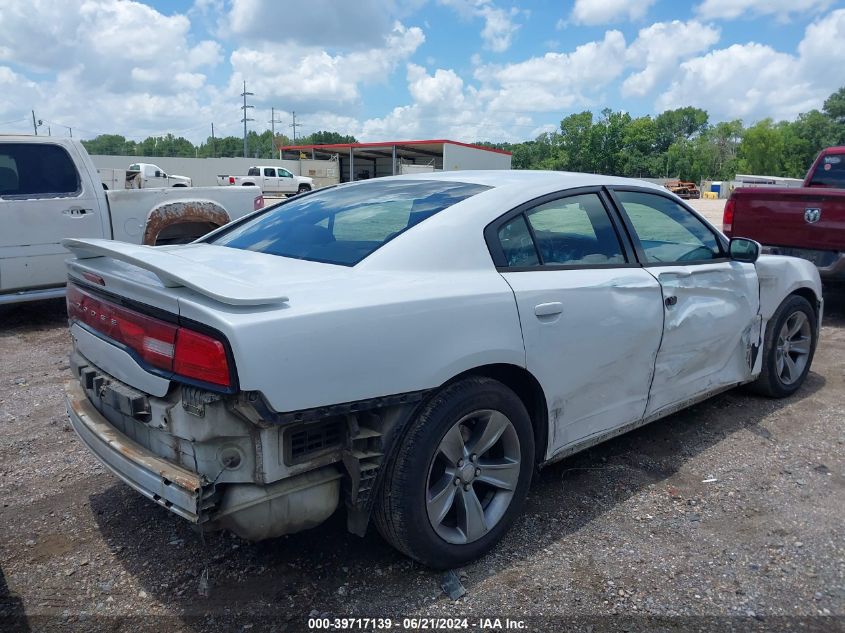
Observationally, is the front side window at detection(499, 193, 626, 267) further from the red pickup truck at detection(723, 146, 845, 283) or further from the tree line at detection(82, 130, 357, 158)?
the tree line at detection(82, 130, 357, 158)

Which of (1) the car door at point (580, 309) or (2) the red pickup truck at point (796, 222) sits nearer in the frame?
(1) the car door at point (580, 309)

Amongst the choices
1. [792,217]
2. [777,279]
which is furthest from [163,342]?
[792,217]

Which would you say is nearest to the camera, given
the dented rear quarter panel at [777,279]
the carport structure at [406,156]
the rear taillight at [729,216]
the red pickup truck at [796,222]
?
the dented rear quarter panel at [777,279]

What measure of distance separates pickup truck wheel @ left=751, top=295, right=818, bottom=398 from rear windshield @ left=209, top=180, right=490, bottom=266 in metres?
2.72

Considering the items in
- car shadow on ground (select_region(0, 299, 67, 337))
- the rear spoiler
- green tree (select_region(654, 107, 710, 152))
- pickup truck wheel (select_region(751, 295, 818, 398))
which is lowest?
car shadow on ground (select_region(0, 299, 67, 337))

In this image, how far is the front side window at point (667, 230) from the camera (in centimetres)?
367

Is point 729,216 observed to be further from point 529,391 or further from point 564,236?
point 529,391

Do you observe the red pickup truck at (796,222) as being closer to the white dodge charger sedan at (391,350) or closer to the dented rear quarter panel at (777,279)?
the dented rear quarter panel at (777,279)

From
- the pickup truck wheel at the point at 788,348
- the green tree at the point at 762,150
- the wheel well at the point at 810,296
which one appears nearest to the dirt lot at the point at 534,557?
the pickup truck wheel at the point at 788,348

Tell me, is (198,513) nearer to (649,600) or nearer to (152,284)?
(152,284)

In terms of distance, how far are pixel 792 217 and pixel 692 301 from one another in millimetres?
4254

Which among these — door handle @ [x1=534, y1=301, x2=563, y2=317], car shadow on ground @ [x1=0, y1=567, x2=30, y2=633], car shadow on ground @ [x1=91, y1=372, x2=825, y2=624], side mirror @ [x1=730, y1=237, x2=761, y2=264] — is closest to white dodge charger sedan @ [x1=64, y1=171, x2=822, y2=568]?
door handle @ [x1=534, y1=301, x2=563, y2=317]

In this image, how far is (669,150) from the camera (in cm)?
10244

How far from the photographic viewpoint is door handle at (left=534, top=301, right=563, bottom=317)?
2855mm
